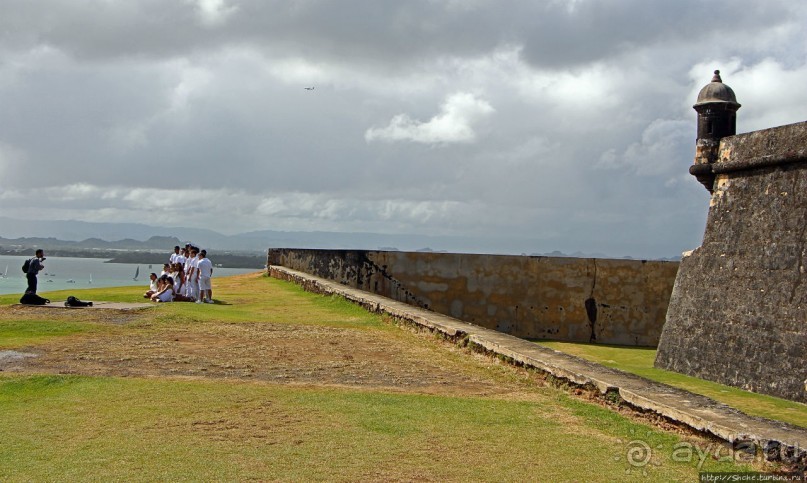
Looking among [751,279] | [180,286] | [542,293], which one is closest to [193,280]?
[180,286]

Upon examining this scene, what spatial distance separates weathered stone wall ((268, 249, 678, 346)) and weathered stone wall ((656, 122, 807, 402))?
14.3 ft

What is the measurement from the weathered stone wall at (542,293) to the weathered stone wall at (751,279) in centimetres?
436

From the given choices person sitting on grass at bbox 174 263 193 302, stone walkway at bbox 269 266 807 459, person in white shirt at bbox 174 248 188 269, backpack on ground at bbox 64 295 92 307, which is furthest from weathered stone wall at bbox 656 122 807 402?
backpack on ground at bbox 64 295 92 307

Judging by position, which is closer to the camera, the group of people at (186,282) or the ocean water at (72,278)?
the group of people at (186,282)

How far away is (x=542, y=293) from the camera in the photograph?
17.8m

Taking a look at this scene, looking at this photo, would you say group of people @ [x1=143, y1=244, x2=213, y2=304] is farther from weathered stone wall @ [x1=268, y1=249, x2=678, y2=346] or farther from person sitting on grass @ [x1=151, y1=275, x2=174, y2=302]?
weathered stone wall @ [x1=268, y1=249, x2=678, y2=346]

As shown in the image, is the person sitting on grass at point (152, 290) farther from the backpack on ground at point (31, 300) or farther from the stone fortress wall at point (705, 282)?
the stone fortress wall at point (705, 282)

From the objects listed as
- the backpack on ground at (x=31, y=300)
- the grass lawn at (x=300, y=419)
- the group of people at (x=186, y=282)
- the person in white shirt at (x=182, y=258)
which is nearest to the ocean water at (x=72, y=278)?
the person in white shirt at (x=182, y=258)

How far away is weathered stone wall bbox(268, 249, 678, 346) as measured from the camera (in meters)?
17.8

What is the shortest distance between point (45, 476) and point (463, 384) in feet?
12.2

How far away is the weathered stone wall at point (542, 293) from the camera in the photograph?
17.8 metres

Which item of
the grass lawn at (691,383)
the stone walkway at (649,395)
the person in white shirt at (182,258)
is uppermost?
the person in white shirt at (182,258)

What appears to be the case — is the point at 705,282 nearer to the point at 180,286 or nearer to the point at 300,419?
the point at 300,419

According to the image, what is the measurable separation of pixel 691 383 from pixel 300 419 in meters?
7.99
